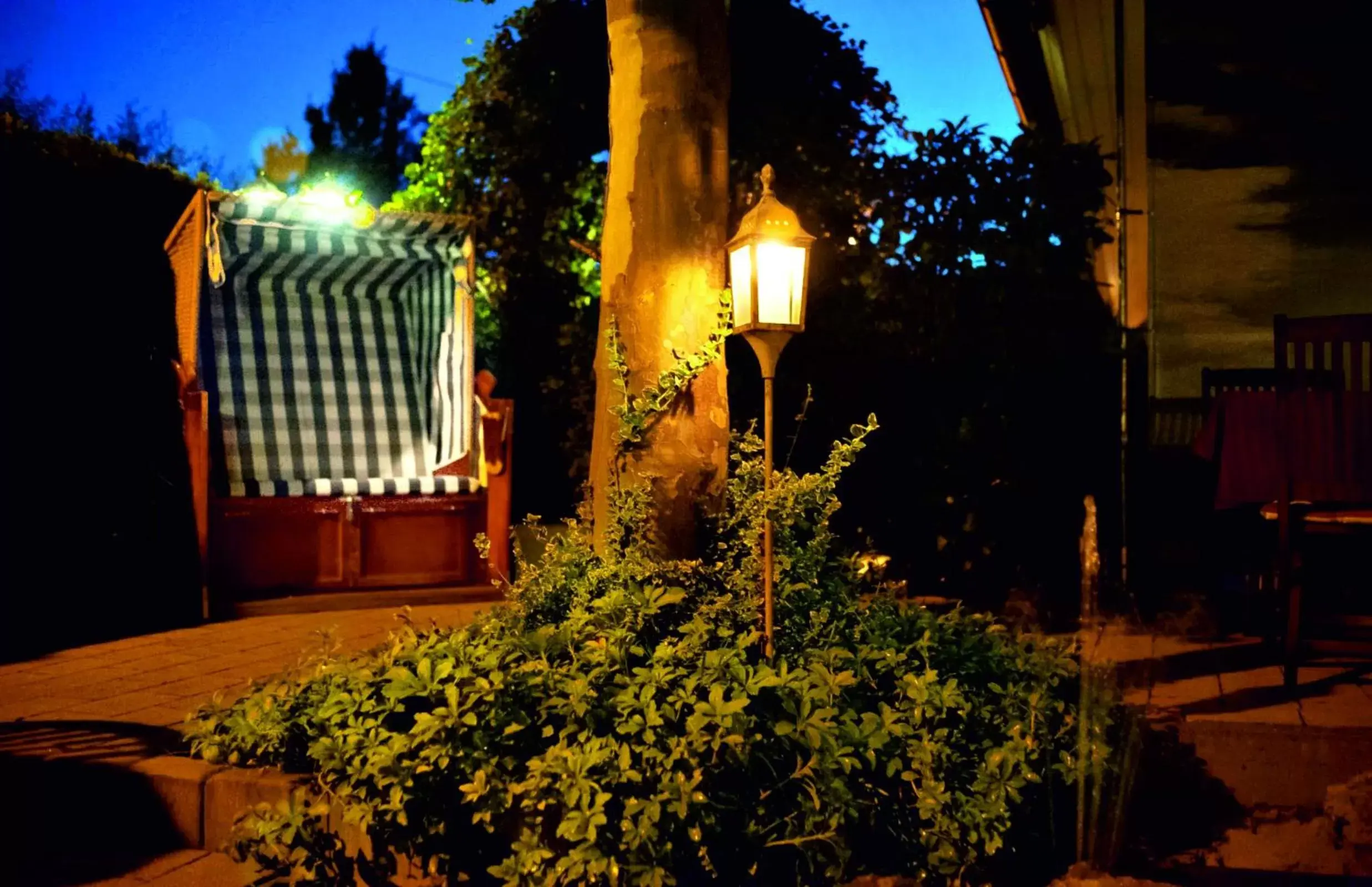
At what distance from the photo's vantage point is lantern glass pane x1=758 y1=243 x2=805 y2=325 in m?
3.73

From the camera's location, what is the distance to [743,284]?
377 centimetres

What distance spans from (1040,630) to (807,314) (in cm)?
236

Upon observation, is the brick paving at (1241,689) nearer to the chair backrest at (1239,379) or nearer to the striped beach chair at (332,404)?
the chair backrest at (1239,379)

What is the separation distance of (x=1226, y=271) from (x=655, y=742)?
6.33 metres

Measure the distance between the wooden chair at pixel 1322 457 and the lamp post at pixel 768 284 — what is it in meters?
2.09

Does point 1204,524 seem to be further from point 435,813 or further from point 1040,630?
point 435,813

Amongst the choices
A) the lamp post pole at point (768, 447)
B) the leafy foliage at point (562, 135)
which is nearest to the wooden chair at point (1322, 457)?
the lamp post pole at point (768, 447)

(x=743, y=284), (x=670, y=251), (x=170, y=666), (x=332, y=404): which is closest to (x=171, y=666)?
(x=170, y=666)

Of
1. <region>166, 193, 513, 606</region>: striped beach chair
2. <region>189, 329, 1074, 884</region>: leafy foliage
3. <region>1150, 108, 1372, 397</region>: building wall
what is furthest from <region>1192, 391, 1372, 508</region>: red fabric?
<region>166, 193, 513, 606</region>: striped beach chair

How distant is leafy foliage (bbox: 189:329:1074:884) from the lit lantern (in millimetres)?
553

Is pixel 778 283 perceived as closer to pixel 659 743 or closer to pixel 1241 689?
pixel 659 743

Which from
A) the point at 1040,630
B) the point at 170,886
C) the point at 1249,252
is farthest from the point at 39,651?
the point at 1249,252

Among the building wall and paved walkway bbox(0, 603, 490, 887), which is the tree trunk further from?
the building wall

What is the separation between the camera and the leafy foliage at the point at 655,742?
282 cm
